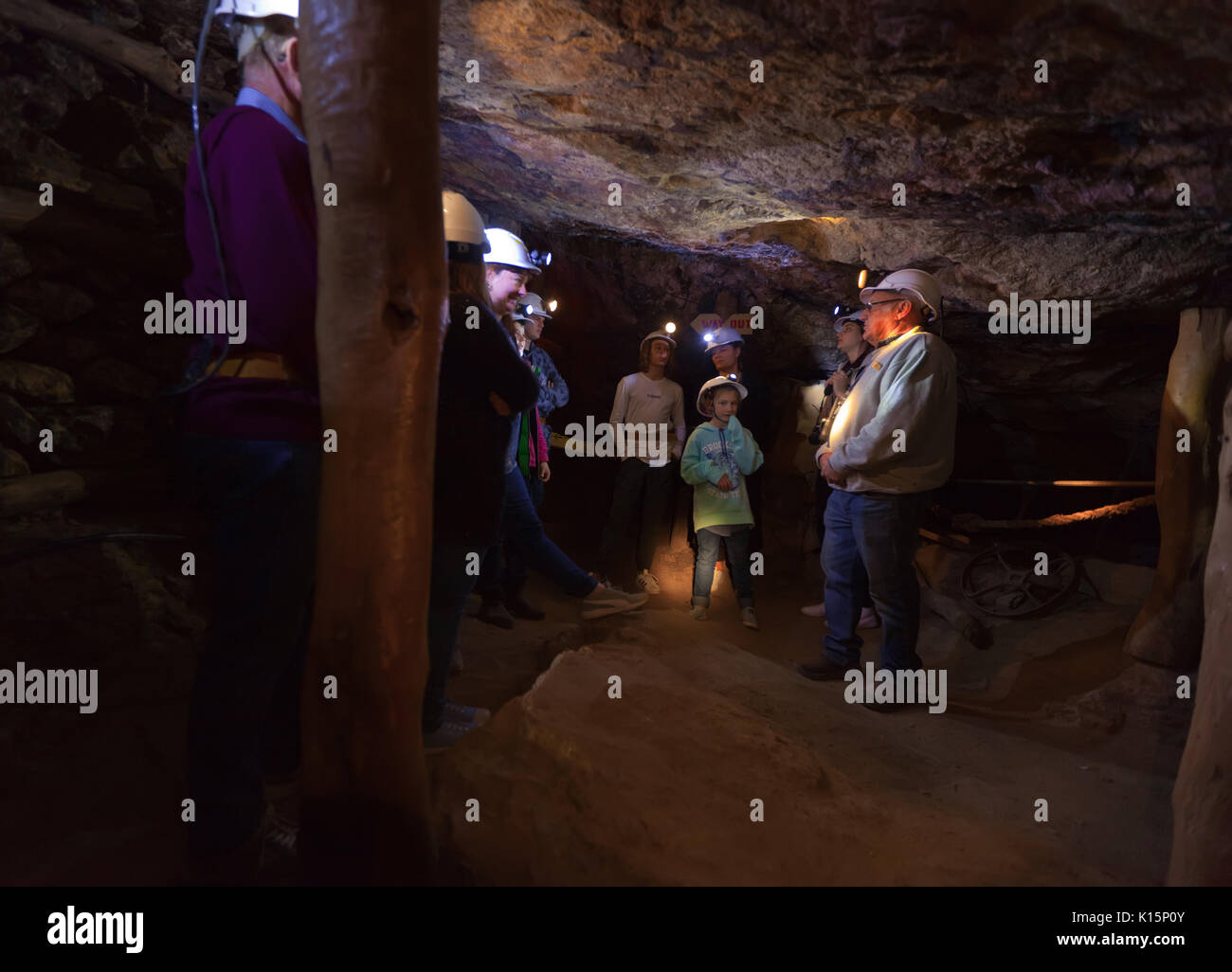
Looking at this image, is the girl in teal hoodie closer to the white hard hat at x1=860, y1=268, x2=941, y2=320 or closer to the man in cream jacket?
the man in cream jacket

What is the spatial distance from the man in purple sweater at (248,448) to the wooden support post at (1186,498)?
206 inches

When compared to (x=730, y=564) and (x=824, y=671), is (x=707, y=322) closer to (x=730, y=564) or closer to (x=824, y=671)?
(x=730, y=564)

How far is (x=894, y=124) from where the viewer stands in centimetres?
309

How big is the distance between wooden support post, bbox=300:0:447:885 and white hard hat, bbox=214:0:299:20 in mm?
245

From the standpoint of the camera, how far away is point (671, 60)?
282 centimetres

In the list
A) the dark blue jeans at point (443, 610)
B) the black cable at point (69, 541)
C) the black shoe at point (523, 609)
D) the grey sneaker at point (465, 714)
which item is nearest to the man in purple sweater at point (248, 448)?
the dark blue jeans at point (443, 610)

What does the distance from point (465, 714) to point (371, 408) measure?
1.68 meters

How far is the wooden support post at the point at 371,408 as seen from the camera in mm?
1660

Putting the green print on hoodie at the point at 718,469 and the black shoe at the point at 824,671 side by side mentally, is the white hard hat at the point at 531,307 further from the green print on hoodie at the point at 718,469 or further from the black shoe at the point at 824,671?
the black shoe at the point at 824,671

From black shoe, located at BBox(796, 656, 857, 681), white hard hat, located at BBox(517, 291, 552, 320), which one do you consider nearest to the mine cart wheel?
black shoe, located at BBox(796, 656, 857, 681)

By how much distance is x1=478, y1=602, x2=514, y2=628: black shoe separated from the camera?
448 centimetres
